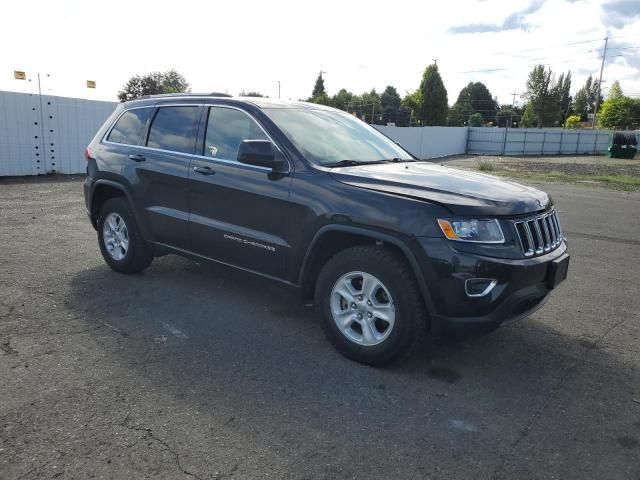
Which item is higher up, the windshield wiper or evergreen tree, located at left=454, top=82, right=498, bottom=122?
evergreen tree, located at left=454, top=82, right=498, bottom=122

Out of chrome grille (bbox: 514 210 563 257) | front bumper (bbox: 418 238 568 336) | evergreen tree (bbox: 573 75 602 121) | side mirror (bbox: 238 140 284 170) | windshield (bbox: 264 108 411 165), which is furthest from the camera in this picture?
evergreen tree (bbox: 573 75 602 121)

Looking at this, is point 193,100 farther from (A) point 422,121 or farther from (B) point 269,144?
(A) point 422,121

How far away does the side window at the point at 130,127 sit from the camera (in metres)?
5.51

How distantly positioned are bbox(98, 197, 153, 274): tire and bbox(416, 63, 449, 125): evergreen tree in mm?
48105

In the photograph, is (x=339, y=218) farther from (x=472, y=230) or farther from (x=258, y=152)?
(x=472, y=230)

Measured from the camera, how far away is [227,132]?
4668 mm

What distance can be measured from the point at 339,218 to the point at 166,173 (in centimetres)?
205

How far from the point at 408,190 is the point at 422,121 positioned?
5006 centimetres

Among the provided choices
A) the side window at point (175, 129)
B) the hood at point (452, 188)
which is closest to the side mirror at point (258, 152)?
the hood at point (452, 188)

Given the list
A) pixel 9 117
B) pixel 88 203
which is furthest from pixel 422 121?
pixel 88 203

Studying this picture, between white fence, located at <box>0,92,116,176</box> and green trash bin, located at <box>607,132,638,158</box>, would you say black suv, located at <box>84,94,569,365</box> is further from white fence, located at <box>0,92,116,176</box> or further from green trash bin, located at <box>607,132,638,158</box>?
green trash bin, located at <box>607,132,638,158</box>

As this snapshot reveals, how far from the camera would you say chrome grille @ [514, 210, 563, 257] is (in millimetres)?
3549

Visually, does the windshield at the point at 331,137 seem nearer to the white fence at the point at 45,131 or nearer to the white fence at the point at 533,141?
the white fence at the point at 45,131

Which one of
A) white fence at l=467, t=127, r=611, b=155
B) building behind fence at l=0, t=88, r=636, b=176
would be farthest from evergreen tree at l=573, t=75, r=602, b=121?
building behind fence at l=0, t=88, r=636, b=176
